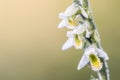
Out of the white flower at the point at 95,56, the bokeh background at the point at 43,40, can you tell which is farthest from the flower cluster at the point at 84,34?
the bokeh background at the point at 43,40

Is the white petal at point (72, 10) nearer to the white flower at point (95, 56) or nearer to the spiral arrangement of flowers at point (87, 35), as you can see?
the spiral arrangement of flowers at point (87, 35)

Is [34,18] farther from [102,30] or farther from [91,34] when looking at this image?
[91,34]

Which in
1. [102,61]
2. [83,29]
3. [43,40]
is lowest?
[43,40]

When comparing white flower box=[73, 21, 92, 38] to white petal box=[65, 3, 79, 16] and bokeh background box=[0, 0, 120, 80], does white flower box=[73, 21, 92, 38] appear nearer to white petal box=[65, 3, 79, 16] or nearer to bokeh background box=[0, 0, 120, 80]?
→ white petal box=[65, 3, 79, 16]

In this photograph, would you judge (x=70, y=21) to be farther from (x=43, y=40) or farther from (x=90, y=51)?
(x=43, y=40)

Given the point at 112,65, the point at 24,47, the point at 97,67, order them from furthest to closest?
the point at 24,47, the point at 112,65, the point at 97,67

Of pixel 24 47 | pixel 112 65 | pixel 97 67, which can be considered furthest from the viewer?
pixel 24 47

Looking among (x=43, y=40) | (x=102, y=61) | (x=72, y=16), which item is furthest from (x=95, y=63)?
(x=43, y=40)

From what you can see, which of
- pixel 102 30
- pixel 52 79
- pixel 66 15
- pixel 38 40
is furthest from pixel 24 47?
pixel 66 15
